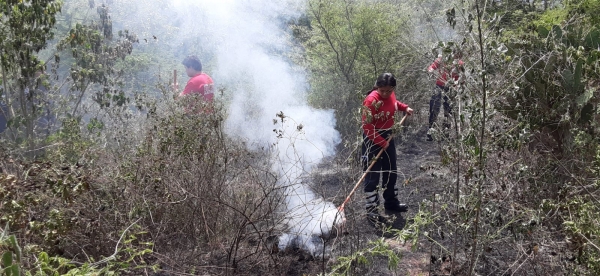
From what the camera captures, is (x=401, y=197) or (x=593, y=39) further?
(x=401, y=197)

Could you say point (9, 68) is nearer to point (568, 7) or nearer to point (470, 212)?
point (470, 212)

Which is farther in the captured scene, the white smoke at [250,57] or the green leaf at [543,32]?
the white smoke at [250,57]

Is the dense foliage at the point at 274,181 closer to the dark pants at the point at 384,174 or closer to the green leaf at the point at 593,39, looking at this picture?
the green leaf at the point at 593,39

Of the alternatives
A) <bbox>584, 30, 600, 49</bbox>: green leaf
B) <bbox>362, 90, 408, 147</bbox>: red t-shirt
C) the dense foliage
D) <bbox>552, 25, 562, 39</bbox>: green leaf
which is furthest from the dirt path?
<bbox>584, 30, 600, 49</bbox>: green leaf

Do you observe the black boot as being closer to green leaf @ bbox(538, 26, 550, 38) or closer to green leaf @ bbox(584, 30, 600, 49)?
green leaf @ bbox(538, 26, 550, 38)

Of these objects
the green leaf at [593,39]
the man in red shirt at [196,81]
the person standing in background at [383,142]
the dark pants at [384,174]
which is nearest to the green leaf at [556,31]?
the green leaf at [593,39]

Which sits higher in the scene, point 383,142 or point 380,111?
point 380,111

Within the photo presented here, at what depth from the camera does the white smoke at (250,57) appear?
29.6 feet

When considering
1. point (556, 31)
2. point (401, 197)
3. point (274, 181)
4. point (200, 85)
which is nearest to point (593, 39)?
point (556, 31)

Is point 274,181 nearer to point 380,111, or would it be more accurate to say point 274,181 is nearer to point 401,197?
point 380,111

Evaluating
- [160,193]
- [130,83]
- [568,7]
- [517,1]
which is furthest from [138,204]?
[130,83]

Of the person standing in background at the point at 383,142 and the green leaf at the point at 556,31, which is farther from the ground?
the green leaf at the point at 556,31

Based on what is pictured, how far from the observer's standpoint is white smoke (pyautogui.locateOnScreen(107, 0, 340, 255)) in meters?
9.02

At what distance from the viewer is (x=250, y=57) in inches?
485
